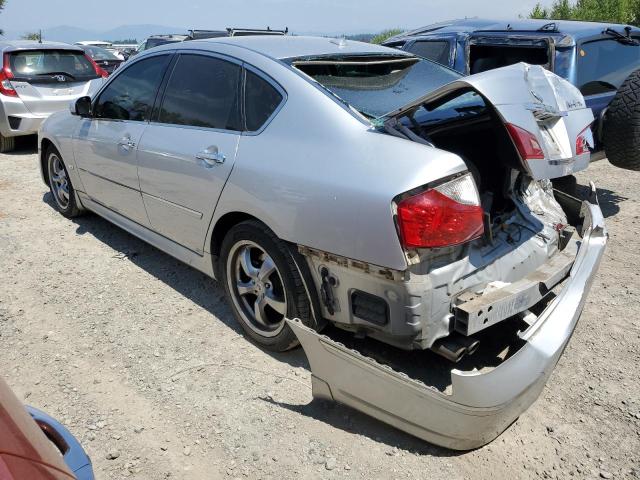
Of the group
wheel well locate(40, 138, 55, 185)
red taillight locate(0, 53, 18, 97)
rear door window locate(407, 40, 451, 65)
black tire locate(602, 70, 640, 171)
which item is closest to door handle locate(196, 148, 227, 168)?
wheel well locate(40, 138, 55, 185)

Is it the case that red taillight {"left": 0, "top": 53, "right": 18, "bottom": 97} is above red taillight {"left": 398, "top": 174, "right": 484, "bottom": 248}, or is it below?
above

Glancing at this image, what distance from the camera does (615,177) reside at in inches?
255

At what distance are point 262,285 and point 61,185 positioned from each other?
3.24 meters

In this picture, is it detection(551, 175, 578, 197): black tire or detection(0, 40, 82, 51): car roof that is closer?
detection(551, 175, 578, 197): black tire

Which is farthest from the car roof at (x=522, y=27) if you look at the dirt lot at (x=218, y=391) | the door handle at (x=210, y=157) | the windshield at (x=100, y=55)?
the windshield at (x=100, y=55)

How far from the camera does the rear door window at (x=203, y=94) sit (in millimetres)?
3211

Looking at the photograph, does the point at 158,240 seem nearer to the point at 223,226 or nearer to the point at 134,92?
the point at 223,226

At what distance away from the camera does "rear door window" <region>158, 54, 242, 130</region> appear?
10.5 ft

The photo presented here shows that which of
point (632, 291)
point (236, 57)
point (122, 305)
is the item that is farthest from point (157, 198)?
point (632, 291)

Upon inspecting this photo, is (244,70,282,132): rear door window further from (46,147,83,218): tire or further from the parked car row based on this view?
the parked car row

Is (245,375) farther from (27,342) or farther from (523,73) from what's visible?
(523,73)

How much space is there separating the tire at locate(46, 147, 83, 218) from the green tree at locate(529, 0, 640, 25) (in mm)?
14584

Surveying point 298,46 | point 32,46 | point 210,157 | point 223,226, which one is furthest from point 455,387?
point 32,46

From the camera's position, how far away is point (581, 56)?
5.32 metres
